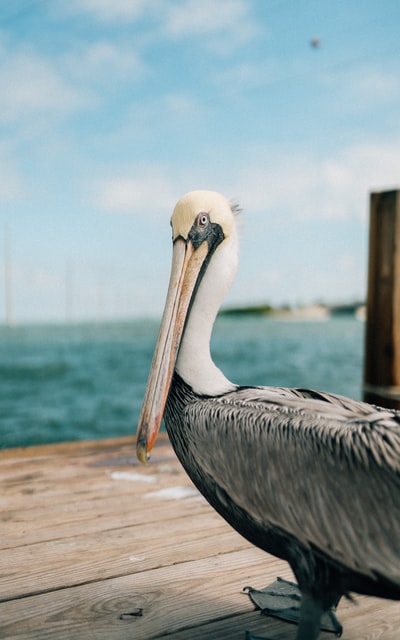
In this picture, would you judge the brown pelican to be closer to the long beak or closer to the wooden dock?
the long beak

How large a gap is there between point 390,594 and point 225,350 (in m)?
38.3

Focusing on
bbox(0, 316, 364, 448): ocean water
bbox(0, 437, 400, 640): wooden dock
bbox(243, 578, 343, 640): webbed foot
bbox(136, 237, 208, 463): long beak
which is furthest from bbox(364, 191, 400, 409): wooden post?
bbox(0, 316, 364, 448): ocean water

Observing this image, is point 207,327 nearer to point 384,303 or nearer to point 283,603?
point 283,603

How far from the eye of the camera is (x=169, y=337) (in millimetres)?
2070

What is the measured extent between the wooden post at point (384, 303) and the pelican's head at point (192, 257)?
279 cm

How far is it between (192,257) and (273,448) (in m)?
0.70

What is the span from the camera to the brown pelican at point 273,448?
5.45 ft

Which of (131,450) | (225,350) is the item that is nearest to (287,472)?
(131,450)

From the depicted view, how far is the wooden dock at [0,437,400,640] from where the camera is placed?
7.05ft

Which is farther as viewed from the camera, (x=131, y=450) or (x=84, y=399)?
(x=84, y=399)

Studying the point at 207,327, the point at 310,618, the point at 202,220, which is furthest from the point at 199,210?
the point at 310,618

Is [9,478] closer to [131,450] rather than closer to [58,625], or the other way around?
[131,450]

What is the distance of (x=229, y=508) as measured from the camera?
6.28 feet

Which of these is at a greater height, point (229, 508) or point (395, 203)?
point (395, 203)
